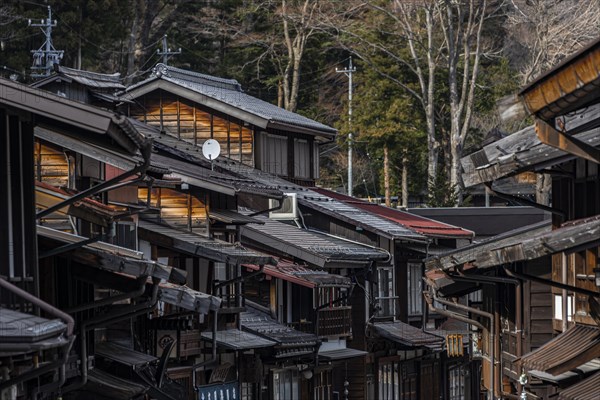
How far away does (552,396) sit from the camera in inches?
774

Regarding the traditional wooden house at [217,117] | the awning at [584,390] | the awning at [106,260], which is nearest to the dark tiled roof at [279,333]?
the traditional wooden house at [217,117]

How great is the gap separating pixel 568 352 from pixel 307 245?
23.1 m

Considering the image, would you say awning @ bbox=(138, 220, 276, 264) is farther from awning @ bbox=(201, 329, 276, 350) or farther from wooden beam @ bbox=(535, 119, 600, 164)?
wooden beam @ bbox=(535, 119, 600, 164)

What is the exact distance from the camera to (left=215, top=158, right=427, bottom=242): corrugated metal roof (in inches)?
1710

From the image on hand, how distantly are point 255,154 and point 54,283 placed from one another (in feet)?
81.4

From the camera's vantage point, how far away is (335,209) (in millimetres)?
45844

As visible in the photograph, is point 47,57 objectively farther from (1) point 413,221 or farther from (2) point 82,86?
(1) point 413,221

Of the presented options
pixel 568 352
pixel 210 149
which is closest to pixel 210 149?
pixel 210 149

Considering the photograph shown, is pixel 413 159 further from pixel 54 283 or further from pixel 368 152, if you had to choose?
pixel 54 283

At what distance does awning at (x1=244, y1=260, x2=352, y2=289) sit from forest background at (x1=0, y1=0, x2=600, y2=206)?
52.0ft

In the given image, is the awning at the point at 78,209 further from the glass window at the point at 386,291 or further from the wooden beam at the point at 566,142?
the glass window at the point at 386,291

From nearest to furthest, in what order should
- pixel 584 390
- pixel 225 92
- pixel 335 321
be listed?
pixel 584 390 < pixel 335 321 < pixel 225 92

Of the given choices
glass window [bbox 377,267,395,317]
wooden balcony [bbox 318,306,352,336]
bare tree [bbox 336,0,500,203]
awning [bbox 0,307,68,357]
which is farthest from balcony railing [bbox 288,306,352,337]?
awning [bbox 0,307,68,357]

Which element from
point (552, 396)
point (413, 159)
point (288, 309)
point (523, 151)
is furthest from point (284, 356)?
point (413, 159)
